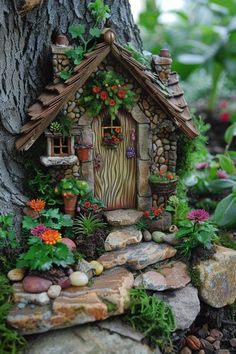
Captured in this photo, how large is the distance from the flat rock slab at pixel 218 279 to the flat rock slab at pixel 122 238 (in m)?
0.70

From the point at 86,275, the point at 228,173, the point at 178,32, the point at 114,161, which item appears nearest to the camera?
the point at 86,275

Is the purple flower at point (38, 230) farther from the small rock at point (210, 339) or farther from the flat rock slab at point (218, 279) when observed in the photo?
the small rock at point (210, 339)

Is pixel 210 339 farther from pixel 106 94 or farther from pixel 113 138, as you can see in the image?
pixel 106 94

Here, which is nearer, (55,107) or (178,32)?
(55,107)

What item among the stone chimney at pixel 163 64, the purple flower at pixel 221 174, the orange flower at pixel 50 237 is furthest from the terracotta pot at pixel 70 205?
the purple flower at pixel 221 174

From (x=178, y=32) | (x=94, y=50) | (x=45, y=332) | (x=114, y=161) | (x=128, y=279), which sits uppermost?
(x=178, y=32)

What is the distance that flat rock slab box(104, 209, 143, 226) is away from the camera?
4.63m

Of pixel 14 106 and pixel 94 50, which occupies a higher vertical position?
pixel 94 50

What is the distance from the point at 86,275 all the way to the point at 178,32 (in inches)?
311

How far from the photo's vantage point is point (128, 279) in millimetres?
4094

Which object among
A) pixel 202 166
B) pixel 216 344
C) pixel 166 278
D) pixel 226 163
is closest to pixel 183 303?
pixel 166 278

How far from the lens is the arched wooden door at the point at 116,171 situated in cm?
464

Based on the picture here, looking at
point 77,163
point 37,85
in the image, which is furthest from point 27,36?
point 77,163

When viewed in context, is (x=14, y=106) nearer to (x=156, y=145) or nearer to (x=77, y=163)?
(x=77, y=163)
